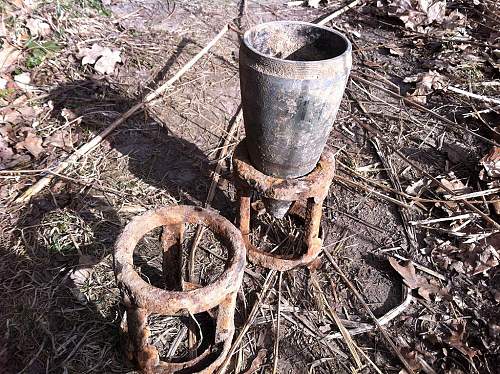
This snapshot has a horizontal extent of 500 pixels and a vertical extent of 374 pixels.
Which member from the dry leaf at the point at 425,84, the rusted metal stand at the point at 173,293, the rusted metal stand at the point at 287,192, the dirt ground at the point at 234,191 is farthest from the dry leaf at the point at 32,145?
the dry leaf at the point at 425,84

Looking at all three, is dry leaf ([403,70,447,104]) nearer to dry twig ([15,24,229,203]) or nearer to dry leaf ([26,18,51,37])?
dry twig ([15,24,229,203])

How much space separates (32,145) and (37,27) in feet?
5.26

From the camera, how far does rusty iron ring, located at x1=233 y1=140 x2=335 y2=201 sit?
2.54 meters

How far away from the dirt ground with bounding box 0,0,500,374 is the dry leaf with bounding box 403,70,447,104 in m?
0.02

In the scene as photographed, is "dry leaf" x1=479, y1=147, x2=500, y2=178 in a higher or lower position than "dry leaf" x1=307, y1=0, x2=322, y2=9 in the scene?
lower

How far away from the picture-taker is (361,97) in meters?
4.29

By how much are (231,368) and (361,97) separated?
2.91m

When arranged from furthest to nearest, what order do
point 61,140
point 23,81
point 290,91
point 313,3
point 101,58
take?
1. point 313,3
2. point 101,58
3. point 23,81
4. point 61,140
5. point 290,91

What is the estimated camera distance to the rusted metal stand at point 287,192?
8.39 ft

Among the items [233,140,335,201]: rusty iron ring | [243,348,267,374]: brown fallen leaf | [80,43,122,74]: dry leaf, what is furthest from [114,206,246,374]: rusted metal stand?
[80,43,122,74]: dry leaf

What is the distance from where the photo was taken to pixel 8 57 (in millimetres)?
4074

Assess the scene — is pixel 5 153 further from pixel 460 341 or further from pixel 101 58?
pixel 460 341

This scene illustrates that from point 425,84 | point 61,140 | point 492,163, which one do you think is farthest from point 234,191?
point 425,84

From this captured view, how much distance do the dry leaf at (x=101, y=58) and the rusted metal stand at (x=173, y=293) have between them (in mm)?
2409
